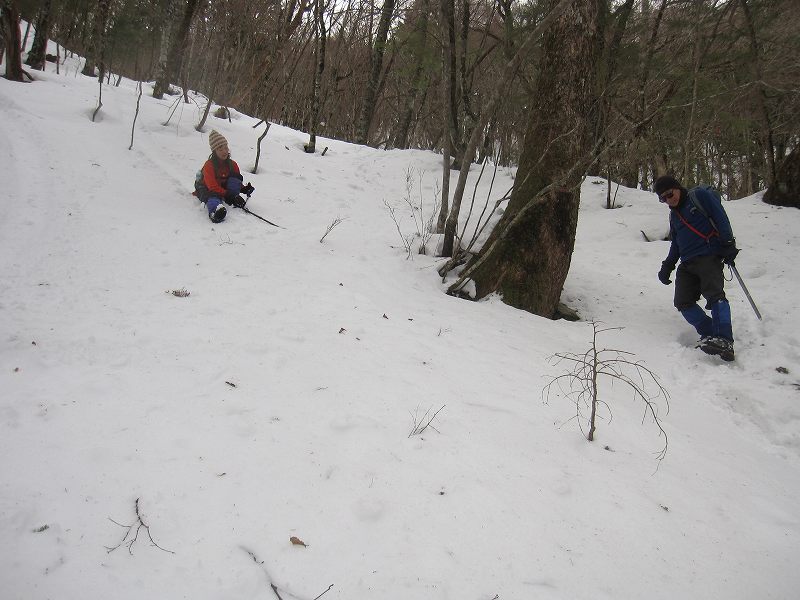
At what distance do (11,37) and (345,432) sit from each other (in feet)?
36.2

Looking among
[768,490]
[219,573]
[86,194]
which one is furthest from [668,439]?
[86,194]

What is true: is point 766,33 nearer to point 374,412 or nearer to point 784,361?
point 784,361

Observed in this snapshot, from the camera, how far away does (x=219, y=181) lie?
574 cm

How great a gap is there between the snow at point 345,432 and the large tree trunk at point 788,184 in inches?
73.5

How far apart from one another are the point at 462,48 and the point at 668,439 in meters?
7.48

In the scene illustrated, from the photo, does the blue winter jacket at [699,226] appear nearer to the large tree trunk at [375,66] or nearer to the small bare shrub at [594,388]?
the small bare shrub at [594,388]

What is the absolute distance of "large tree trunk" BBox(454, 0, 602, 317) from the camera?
4250 millimetres

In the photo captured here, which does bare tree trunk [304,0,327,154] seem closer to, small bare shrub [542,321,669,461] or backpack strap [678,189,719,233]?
backpack strap [678,189,719,233]

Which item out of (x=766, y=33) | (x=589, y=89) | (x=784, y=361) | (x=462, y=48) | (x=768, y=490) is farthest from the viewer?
(x=462, y=48)

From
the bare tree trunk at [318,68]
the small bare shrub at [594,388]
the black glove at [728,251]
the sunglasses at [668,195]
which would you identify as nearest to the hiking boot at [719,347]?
the small bare shrub at [594,388]

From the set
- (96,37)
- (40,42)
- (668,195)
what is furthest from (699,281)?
(96,37)

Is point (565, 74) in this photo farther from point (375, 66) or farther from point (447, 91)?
point (375, 66)

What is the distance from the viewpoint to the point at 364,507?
6.03ft

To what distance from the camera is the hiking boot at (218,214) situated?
5.35 m
